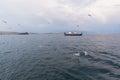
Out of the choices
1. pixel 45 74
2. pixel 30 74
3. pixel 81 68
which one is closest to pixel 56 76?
pixel 45 74

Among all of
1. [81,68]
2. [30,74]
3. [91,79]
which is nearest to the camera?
[91,79]

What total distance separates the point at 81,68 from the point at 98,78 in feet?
18.9

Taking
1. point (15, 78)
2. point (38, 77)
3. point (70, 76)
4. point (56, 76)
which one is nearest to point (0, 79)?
point (15, 78)

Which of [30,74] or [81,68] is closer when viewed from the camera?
[30,74]

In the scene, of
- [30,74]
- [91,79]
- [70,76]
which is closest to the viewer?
[91,79]

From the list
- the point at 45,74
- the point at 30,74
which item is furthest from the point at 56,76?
the point at 30,74

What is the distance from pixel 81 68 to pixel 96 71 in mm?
3230

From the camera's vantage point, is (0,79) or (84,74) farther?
(84,74)

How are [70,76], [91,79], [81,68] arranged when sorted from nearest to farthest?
[91,79], [70,76], [81,68]

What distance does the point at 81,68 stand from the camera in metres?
25.2

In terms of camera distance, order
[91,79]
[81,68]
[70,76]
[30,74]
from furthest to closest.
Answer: [81,68] < [30,74] < [70,76] < [91,79]

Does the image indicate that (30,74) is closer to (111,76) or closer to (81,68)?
(81,68)

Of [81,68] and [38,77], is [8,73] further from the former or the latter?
[81,68]

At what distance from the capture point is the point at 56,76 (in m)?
20.8
